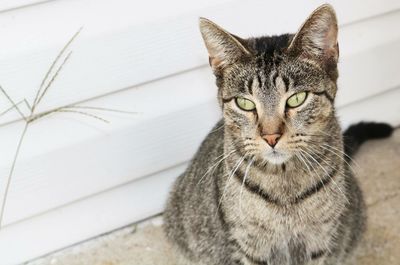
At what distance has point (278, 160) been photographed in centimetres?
184

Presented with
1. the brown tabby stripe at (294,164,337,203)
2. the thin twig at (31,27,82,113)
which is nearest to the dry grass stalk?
the thin twig at (31,27,82,113)

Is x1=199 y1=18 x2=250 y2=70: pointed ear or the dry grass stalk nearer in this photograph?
x1=199 y1=18 x2=250 y2=70: pointed ear

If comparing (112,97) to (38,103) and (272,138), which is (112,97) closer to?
(38,103)

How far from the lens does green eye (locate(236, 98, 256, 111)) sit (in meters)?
1.83

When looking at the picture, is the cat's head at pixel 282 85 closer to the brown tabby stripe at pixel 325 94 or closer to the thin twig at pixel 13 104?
the brown tabby stripe at pixel 325 94

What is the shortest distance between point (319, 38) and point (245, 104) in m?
0.28

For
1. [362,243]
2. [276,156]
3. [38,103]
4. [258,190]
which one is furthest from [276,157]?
[38,103]

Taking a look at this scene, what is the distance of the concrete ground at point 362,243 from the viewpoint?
8.07 ft

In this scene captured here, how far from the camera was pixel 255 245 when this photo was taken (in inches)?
77.9

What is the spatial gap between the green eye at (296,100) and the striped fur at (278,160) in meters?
0.01

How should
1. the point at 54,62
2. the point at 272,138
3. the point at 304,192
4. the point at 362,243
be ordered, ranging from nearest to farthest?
the point at 272,138 < the point at 304,192 < the point at 54,62 < the point at 362,243

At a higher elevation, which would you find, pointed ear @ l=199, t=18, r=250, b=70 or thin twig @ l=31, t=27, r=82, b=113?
pointed ear @ l=199, t=18, r=250, b=70

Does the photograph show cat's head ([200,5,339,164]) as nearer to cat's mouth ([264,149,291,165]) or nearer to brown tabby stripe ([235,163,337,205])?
cat's mouth ([264,149,291,165])

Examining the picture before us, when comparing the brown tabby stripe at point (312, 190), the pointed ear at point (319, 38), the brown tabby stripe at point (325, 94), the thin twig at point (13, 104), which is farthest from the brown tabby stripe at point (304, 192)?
the thin twig at point (13, 104)
